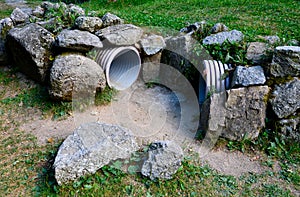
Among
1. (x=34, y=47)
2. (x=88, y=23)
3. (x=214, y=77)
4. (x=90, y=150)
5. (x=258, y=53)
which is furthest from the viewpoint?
(x=88, y=23)

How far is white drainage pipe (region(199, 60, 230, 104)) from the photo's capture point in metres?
4.81

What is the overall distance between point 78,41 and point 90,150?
2.25 meters

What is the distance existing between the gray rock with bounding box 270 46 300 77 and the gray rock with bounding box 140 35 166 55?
6.94 feet

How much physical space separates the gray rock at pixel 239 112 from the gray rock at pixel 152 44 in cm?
178

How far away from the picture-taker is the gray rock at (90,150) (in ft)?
11.9

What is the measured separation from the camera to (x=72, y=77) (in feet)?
16.1

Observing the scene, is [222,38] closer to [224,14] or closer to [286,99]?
[286,99]

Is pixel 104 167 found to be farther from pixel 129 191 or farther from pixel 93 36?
pixel 93 36

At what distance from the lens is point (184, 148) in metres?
4.54

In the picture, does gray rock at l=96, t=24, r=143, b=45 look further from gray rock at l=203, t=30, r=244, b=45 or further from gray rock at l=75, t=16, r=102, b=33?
gray rock at l=203, t=30, r=244, b=45

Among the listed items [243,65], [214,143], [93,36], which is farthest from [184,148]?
[93,36]

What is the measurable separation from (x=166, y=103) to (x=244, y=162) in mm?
1791

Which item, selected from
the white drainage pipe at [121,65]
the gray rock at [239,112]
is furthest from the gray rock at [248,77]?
the white drainage pipe at [121,65]

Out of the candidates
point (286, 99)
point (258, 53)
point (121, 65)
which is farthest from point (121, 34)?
point (286, 99)
